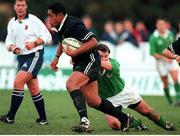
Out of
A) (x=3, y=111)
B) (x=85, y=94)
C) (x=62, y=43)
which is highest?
(x=62, y=43)

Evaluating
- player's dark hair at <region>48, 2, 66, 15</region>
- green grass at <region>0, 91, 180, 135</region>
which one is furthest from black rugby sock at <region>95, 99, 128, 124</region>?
player's dark hair at <region>48, 2, 66, 15</region>

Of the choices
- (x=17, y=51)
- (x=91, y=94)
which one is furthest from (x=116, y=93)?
(x=17, y=51)

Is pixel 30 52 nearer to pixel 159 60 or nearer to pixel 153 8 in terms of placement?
pixel 159 60

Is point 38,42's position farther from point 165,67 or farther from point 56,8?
point 165,67

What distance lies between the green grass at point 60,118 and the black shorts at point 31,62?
100cm

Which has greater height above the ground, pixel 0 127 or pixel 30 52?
pixel 30 52

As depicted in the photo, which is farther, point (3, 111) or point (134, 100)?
point (3, 111)

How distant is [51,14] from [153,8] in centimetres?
3497

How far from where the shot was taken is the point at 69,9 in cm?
4603

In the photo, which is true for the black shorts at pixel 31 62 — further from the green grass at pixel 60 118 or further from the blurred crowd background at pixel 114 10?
the blurred crowd background at pixel 114 10

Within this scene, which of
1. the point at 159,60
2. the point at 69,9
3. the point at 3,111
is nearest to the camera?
the point at 3,111

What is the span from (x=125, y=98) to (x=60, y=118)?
2.37 m

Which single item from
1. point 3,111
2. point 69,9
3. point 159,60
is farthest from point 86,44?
point 69,9

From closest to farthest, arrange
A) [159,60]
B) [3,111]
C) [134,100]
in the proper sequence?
1. [134,100]
2. [3,111]
3. [159,60]
